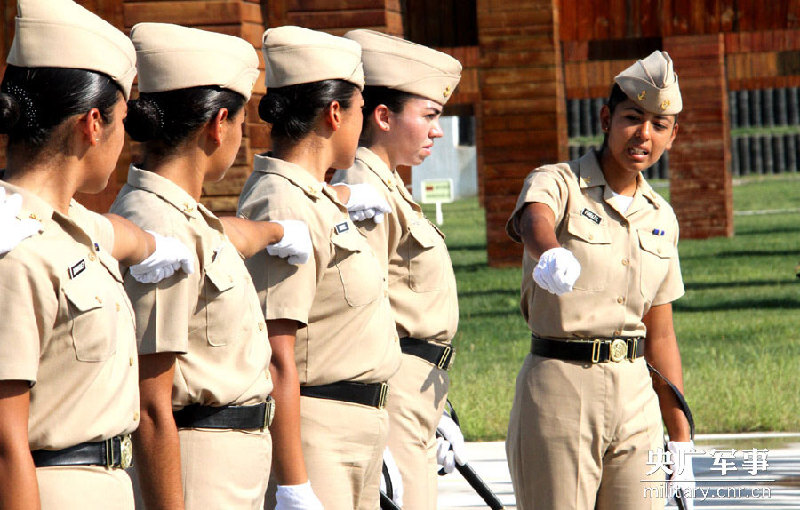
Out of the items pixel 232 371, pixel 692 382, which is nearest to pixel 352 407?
pixel 232 371

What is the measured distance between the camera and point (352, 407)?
11.8ft

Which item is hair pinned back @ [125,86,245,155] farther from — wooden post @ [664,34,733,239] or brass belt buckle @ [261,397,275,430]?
wooden post @ [664,34,733,239]

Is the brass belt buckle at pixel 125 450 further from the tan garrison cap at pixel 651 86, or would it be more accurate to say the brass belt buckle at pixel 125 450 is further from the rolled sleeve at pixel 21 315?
the tan garrison cap at pixel 651 86

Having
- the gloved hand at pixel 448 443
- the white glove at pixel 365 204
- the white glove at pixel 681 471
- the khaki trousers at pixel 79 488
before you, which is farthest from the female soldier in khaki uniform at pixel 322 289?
the white glove at pixel 681 471

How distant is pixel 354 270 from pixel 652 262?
1.27m

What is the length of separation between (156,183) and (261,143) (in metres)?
4.20

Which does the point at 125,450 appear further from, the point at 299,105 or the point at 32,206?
the point at 299,105

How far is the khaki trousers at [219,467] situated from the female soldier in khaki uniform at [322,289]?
27cm

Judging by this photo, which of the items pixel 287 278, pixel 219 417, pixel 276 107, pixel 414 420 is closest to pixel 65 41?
pixel 219 417

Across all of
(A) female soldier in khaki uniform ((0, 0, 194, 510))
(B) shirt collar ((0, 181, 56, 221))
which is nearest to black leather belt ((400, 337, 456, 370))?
(A) female soldier in khaki uniform ((0, 0, 194, 510))

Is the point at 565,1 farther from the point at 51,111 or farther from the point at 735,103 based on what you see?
the point at 735,103

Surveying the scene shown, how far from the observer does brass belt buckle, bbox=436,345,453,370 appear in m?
4.33

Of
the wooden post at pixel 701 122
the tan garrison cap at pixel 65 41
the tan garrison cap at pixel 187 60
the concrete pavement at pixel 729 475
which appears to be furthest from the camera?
the wooden post at pixel 701 122

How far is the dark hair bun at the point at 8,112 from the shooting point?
8.08ft
